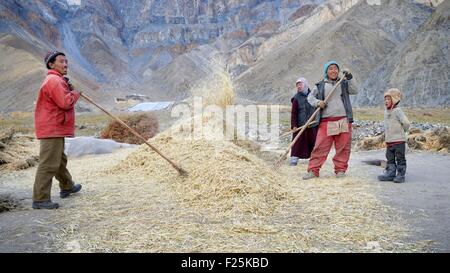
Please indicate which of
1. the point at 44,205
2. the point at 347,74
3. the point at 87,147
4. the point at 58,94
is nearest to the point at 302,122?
the point at 347,74

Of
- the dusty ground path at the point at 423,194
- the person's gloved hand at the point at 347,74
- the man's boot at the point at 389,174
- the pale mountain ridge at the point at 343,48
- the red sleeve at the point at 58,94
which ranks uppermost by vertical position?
the pale mountain ridge at the point at 343,48

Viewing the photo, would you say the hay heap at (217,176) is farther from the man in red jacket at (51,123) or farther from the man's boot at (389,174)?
the man's boot at (389,174)

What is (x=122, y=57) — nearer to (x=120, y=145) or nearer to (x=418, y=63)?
(x=418, y=63)

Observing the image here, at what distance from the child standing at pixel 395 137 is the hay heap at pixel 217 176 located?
1626 mm

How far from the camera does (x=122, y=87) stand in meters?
73.0

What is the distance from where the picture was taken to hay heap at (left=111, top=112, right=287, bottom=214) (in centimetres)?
413

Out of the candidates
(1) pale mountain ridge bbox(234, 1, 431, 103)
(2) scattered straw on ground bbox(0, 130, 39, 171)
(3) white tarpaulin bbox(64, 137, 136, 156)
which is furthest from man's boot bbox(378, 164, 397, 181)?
(1) pale mountain ridge bbox(234, 1, 431, 103)

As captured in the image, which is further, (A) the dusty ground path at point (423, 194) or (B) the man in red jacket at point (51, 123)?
(B) the man in red jacket at point (51, 123)

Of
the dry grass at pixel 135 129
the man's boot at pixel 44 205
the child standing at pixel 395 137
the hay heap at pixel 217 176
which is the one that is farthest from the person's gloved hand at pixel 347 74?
the dry grass at pixel 135 129

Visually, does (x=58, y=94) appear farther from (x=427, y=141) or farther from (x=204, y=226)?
(x=427, y=141)

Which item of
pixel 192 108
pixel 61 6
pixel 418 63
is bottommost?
pixel 192 108

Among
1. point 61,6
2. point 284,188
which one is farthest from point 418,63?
point 61,6

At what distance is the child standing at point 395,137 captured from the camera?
566cm
